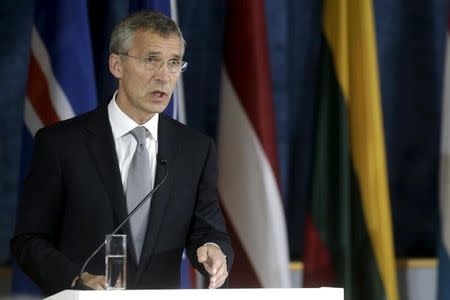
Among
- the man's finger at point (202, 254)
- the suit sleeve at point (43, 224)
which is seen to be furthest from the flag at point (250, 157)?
the man's finger at point (202, 254)

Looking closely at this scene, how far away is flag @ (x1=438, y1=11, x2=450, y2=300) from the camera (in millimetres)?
4711

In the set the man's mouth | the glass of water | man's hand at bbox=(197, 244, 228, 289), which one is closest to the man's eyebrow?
the man's mouth

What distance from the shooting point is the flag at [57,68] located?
171 inches

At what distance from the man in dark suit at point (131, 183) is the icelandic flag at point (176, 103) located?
4.06 ft

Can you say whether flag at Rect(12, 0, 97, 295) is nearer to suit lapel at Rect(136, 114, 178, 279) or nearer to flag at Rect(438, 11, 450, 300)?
suit lapel at Rect(136, 114, 178, 279)

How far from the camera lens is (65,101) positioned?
14.2 ft

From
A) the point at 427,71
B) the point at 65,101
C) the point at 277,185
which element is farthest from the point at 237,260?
the point at 427,71

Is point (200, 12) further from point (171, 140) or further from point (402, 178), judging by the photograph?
point (171, 140)

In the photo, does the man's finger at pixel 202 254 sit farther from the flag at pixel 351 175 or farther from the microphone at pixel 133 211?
the flag at pixel 351 175

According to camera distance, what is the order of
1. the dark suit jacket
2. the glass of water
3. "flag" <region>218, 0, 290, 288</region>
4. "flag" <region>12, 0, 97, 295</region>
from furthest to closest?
1. "flag" <region>218, 0, 290, 288</region>
2. "flag" <region>12, 0, 97, 295</region>
3. the dark suit jacket
4. the glass of water

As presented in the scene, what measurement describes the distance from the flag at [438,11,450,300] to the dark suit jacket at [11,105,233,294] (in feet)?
6.42

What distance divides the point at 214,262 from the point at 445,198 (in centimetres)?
230

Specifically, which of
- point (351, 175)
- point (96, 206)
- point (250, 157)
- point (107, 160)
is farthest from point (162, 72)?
point (351, 175)

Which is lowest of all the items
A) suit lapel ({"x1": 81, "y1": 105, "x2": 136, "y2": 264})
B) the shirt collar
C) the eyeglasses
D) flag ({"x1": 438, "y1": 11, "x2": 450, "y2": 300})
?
flag ({"x1": 438, "y1": 11, "x2": 450, "y2": 300})
